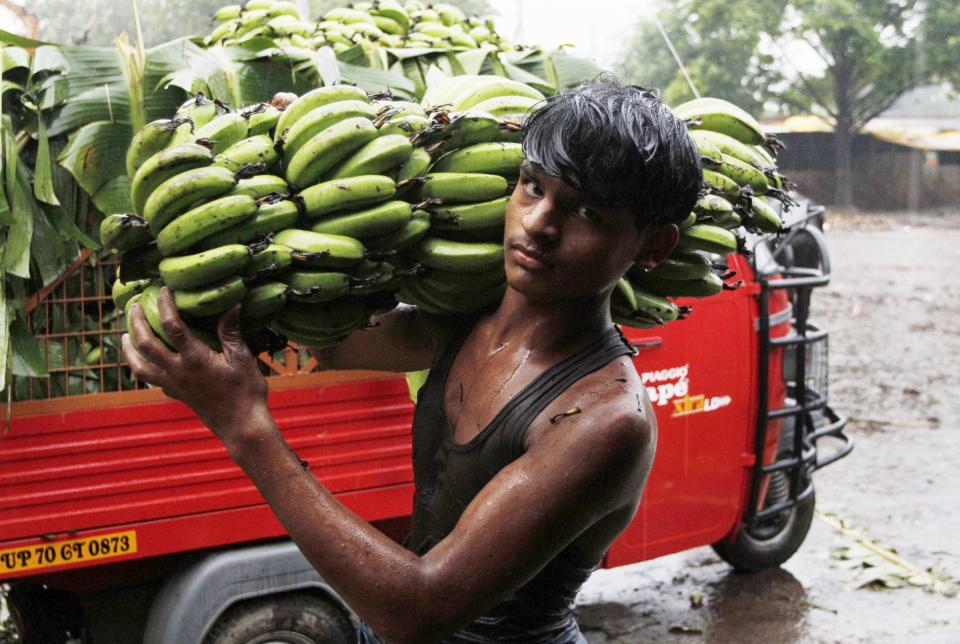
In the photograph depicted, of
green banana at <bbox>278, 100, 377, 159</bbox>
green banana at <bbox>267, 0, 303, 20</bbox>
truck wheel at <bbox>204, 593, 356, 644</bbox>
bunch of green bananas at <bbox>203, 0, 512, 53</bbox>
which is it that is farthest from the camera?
green banana at <bbox>267, 0, 303, 20</bbox>

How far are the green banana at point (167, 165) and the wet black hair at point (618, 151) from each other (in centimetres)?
52

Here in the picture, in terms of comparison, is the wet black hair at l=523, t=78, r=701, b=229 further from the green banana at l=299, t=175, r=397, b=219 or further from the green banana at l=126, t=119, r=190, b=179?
the green banana at l=126, t=119, r=190, b=179

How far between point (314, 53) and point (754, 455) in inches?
108

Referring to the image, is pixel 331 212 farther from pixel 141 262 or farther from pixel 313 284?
pixel 141 262

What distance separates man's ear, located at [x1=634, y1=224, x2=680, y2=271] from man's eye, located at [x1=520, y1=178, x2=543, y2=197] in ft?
0.64

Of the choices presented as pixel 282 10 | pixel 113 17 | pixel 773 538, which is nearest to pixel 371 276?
pixel 282 10

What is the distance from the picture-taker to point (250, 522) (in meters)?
3.74

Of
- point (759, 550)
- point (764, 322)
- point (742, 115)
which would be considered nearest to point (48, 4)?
point (764, 322)

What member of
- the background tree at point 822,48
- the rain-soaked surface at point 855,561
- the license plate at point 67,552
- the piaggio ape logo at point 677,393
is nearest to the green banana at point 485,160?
the license plate at point 67,552

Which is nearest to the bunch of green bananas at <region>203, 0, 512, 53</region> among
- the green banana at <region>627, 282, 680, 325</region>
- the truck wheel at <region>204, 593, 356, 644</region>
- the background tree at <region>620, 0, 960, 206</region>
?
the truck wheel at <region>204, 593, 356, 644</region>

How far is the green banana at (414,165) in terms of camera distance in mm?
1820

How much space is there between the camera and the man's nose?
1.62m

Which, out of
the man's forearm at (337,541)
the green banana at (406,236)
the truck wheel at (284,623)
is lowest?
the truck wheel at (284,623)

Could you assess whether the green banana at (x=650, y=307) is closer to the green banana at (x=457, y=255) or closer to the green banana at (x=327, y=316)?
the green banana at (x=457, y=255)
